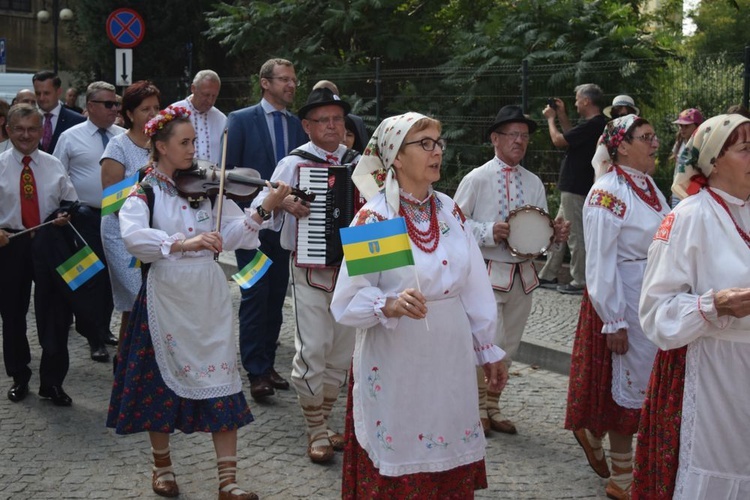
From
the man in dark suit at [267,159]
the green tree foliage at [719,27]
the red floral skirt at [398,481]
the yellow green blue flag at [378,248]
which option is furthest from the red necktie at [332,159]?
the green tree foliage at [719,27]

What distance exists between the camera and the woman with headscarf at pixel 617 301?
570cm

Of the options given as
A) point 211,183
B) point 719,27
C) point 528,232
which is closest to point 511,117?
point 528,232

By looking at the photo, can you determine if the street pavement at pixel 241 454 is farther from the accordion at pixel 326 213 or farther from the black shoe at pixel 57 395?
the accordion at pixel 326 213

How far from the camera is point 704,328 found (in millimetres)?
4160

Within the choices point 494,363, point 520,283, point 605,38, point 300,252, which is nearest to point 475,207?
point 520,283

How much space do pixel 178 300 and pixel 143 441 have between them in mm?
1626

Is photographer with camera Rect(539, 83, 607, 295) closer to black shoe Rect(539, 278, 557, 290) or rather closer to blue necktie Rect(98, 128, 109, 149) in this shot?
black shoe Rect(539, 278, 557, 290)

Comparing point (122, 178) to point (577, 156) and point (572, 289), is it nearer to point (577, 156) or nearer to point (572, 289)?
point (577, 156)

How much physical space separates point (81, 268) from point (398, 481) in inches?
147

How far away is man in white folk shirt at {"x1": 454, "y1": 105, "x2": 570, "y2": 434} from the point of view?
7039 mm

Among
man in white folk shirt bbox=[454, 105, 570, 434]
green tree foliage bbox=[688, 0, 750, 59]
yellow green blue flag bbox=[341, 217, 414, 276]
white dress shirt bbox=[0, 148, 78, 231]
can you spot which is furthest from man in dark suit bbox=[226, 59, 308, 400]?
green tree foliage bbox=[688, 0, 750, 59]

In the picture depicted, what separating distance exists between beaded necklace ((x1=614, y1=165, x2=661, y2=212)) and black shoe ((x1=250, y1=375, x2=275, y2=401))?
311 cm

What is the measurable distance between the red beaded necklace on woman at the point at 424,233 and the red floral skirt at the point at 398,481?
2.31ft

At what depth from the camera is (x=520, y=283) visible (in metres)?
7.08
